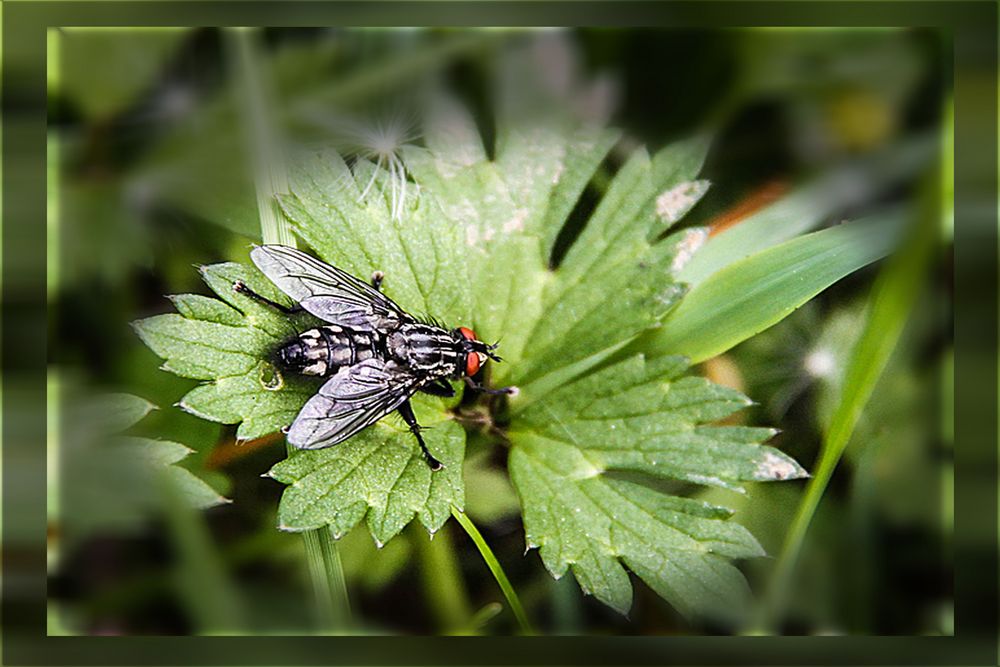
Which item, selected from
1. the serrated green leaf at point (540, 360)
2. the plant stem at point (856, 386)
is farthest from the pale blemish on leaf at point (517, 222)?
the plant stem at point (856, 386)

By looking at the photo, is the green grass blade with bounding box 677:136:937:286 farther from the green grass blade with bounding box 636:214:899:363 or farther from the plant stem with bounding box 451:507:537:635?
the plant stem with bounding box 451:507:537:635

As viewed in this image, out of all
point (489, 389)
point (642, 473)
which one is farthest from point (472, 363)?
point (642, 473)

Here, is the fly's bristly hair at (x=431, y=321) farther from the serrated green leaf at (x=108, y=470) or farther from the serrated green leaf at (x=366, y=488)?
the serrated green leaf at (x=108, y=470)

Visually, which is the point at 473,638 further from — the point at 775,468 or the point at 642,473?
the point at 775,468

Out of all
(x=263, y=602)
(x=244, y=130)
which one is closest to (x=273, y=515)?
(x=263, y=602)

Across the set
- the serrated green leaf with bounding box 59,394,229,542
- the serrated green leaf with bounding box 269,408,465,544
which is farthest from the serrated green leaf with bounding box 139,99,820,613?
the serrated green leaf with bounding box 59,394,229,542

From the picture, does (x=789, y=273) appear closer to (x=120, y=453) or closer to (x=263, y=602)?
(x=263, y=602)
